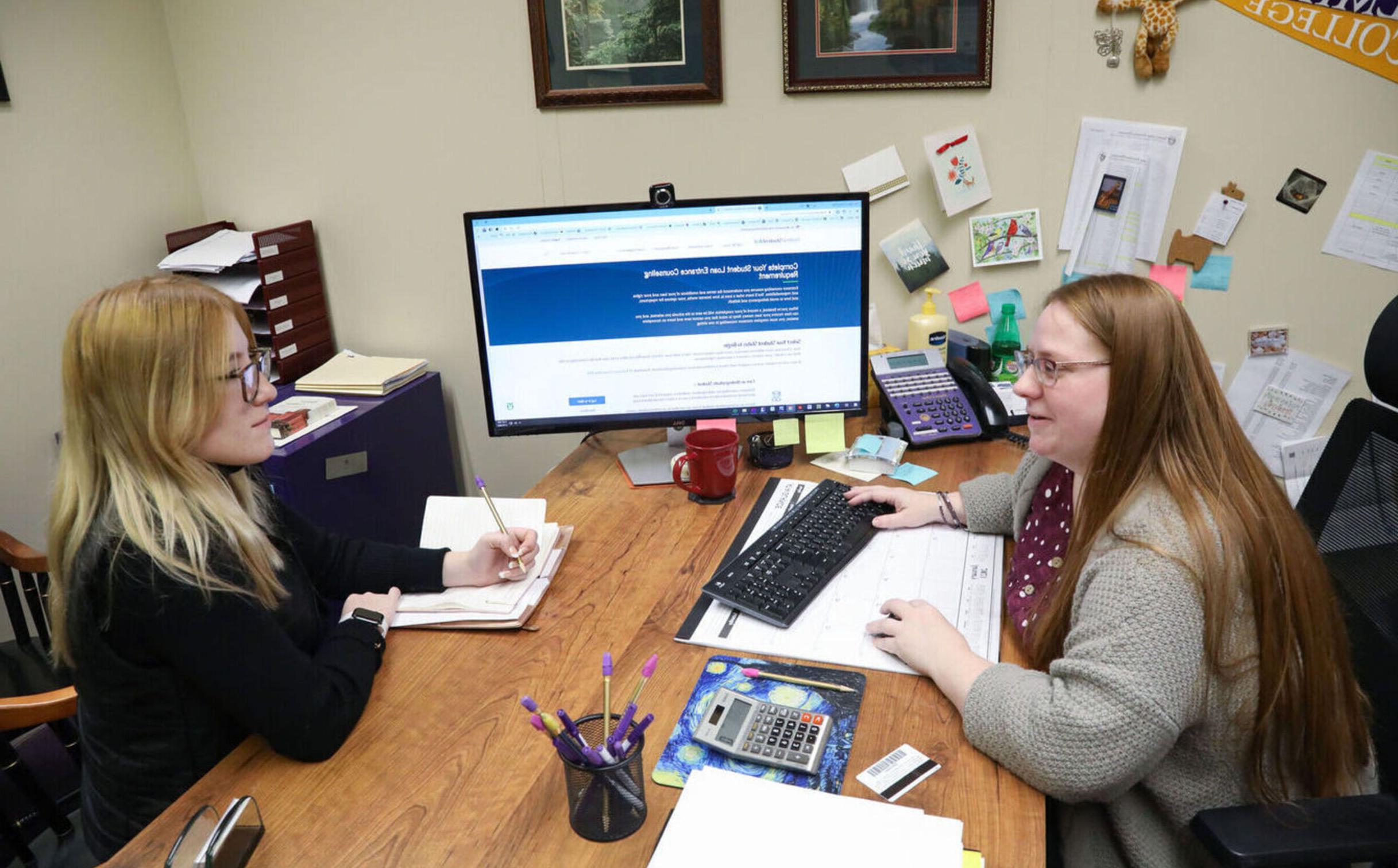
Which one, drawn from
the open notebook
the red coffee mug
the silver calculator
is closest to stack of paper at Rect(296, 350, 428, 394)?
the open notebook

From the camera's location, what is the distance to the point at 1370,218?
1834 mm

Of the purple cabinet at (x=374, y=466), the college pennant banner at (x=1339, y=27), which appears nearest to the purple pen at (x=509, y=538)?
the purple cabinet at (x=374, y=466)

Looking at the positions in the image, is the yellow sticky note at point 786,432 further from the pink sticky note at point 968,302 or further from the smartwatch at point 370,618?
the smartwatch at point 370,618

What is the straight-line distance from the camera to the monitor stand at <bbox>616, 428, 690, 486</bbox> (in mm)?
1671

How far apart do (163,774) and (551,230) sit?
95cm

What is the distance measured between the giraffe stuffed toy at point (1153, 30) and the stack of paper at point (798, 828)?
1601mm

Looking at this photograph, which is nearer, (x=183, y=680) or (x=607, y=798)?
(x=607, y=798)

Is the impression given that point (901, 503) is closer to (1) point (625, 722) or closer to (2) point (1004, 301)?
(1) point (625, 722)

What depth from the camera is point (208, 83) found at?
2.33 m

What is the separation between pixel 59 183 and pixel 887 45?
1859 millimetres

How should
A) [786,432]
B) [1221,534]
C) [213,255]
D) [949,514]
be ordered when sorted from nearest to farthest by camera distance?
[1221,534]
[949,514]
[786,432]
[213,255]

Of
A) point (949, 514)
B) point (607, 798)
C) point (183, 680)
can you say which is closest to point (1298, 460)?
point (949, 514)

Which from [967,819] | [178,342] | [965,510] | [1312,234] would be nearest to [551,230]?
[178,342]

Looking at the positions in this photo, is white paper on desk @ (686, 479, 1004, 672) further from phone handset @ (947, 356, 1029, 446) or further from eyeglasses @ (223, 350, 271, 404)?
eyeglasses @ (223, 350, 271, 404)
